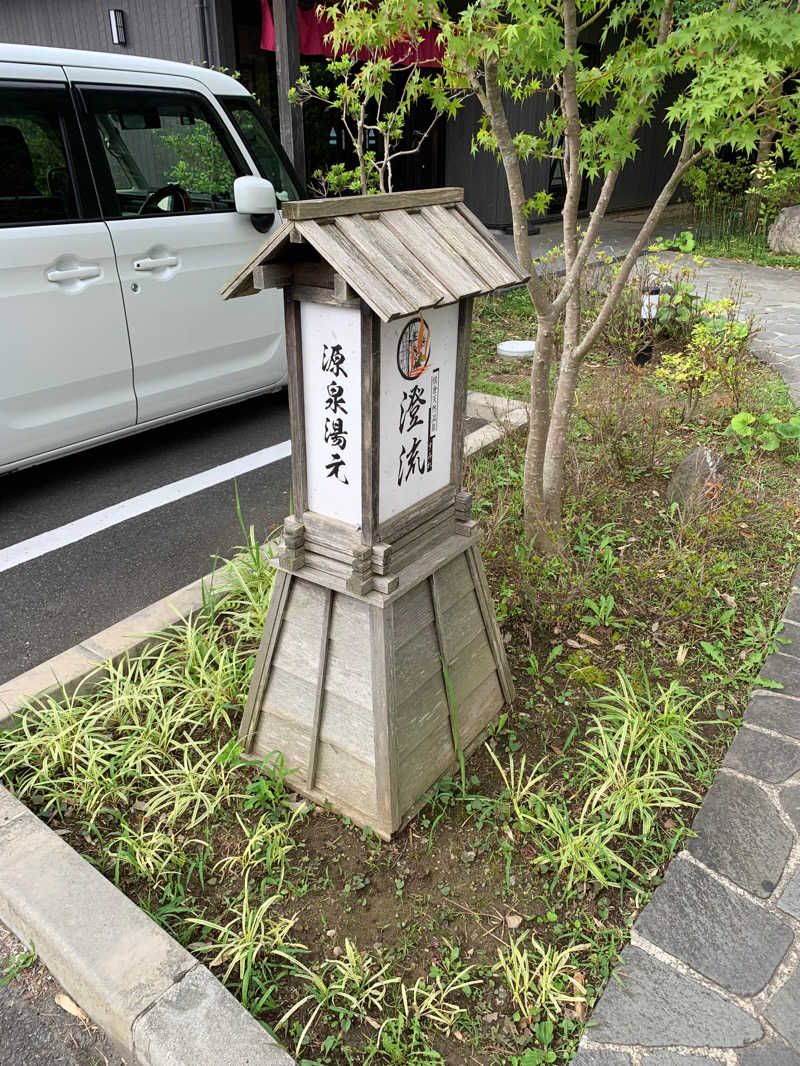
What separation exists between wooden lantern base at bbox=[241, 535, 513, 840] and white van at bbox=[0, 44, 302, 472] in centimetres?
228

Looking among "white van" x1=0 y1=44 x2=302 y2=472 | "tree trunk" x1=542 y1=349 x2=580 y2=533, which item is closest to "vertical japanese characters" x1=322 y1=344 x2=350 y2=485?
"tree trunk" x1=542 y1=349 x2=580 y2=533

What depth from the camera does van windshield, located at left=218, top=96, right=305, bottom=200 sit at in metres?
4.66

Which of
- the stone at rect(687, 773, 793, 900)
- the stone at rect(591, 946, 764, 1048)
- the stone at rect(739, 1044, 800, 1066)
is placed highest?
the stone at rect(687, 773, 793, 900)

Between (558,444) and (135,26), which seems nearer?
(558,444)

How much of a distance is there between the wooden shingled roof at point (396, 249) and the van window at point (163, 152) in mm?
2515

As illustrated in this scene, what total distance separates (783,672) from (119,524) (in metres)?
3.14

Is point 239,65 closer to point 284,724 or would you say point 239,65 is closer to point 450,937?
point 284,724

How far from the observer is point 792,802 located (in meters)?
2.36

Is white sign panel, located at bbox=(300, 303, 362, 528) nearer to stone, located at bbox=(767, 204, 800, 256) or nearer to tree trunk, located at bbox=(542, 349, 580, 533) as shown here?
tree trunk, located at bbox=(542, 349, 580, 533)

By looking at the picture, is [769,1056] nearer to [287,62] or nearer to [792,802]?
[792,802]

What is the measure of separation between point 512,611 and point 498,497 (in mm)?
827

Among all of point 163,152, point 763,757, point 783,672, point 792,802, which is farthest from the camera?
point 163,152

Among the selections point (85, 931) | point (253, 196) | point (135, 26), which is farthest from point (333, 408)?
point (135, 26)

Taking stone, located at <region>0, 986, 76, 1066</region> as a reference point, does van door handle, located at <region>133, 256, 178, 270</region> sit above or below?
above
